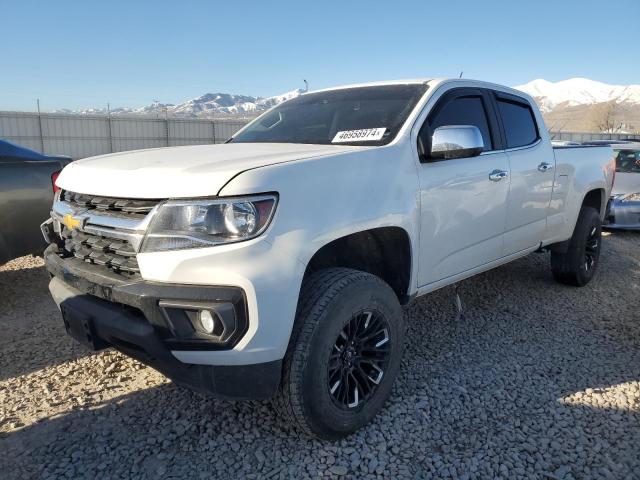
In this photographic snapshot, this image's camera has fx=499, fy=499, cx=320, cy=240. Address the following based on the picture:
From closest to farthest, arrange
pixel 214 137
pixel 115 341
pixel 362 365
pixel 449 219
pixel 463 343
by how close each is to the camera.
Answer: pixel 115 341 → pixel 362 365 → pixel 449 219 → pixel 463 343 → pixel 214 137

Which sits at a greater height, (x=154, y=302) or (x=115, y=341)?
(x=154, y=302)

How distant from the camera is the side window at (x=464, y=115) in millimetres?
3168

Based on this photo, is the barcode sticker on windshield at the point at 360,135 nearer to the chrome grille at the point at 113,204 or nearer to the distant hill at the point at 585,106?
the chrome grille at the point at 113,204

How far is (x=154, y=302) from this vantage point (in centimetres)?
203

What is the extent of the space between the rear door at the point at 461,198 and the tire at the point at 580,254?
160 cm

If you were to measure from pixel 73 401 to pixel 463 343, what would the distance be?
259 centimetres

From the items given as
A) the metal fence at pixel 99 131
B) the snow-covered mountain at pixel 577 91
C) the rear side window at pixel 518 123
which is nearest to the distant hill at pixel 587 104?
the snow-covered mountain at pixel 577 91

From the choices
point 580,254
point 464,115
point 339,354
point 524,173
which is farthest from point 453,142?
point 580,254

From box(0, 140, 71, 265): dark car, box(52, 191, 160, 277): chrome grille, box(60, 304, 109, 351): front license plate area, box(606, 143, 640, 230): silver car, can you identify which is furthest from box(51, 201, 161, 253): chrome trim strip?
box(606, 143, 640, 230): silver car

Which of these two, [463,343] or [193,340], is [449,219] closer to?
[463,343]

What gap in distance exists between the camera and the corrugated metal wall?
20.8 meters

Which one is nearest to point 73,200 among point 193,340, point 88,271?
point 88,271

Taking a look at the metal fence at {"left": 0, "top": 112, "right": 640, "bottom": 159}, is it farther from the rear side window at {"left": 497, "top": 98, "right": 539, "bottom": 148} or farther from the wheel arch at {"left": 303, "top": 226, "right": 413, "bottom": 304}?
the wheel arch at {"left": 303, "top": 226, "right": 413, "bottom": 304}

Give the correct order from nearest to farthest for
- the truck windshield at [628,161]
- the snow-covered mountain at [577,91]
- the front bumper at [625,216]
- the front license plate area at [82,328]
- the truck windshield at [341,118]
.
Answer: the front license plate area at [82,328] → the truck windshield at [341,118] → the front bumper at [625,216] → the truck windshield at [628,161] → the snow-covered mountain at [577,91]
